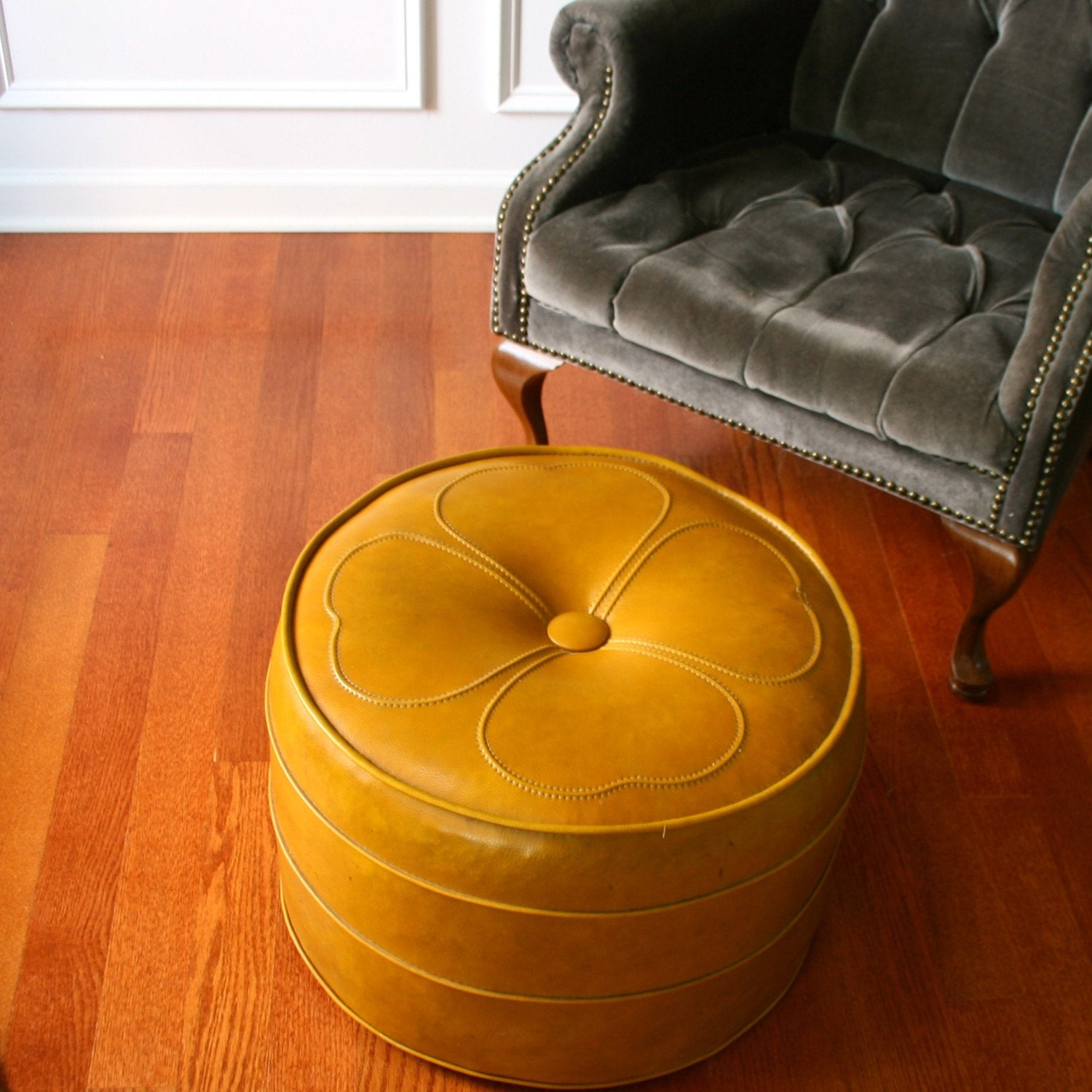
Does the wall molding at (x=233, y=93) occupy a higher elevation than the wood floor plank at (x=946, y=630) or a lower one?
higher

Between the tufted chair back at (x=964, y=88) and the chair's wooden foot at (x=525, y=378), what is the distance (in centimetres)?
61

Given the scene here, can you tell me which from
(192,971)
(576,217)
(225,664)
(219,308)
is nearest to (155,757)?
(225,664)

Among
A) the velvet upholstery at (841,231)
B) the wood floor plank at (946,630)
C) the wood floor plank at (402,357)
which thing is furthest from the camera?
the wood floor plank at (402,357)

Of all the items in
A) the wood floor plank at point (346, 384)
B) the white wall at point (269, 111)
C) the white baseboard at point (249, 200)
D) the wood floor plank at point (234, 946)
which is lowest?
the wood floor plank at point (234, 946)

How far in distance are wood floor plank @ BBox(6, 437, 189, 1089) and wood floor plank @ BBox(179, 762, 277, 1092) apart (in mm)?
104

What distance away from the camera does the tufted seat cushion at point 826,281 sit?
5.04ft

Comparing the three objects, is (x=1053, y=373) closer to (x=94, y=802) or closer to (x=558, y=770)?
(x=558, y=770)

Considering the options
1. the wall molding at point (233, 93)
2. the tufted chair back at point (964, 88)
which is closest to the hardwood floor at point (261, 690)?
the wall molding at point (233, 93)

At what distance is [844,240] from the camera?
5.84ft

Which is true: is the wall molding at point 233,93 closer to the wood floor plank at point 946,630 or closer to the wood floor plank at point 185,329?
the wood floor plank at point 185,329

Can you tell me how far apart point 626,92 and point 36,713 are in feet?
3.82

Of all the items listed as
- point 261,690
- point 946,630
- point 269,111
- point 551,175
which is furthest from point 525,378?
point 269,111

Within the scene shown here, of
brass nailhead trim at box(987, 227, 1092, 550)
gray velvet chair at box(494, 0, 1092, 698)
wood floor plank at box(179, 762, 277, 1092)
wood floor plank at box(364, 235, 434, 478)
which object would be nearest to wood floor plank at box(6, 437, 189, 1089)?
wood floor plank at box(179, 762, 277, 1092)

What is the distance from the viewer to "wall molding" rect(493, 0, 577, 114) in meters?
2.38
